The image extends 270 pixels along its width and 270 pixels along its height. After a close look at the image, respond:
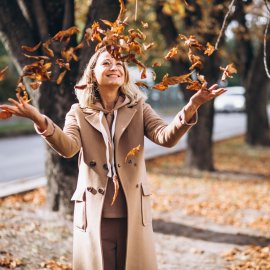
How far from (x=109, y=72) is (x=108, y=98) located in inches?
7.2

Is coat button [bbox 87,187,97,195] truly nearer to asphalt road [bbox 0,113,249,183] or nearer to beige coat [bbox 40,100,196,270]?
beige coat [bbox 40,100,196,270]

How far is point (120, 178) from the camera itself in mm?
3080

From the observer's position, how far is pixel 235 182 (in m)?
10.6

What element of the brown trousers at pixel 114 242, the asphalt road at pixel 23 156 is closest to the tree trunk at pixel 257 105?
the asphalt road at pixel 23 156

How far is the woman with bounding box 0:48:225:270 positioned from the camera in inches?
122

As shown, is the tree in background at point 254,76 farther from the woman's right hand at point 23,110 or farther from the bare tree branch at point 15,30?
the woman's right hand at point 23,110

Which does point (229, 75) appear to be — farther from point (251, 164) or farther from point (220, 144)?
point (220, 144)

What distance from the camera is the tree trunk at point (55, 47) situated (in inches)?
243

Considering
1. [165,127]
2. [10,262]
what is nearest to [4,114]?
[165,127]

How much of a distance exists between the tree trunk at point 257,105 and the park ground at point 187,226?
486 centimetres

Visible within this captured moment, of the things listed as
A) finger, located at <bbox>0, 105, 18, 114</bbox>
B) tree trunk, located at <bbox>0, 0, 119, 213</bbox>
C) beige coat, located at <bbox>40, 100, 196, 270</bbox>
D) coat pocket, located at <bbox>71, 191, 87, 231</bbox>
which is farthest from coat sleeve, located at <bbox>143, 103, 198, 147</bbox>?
tree trunk, located at <bbox>0, 0, 119, 213</bbox>

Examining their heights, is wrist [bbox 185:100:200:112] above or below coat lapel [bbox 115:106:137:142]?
above

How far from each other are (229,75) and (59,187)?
407 centimetres

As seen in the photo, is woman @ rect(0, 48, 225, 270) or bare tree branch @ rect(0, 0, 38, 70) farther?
bare tree branch @ rect(0, 0, 38, 70)
